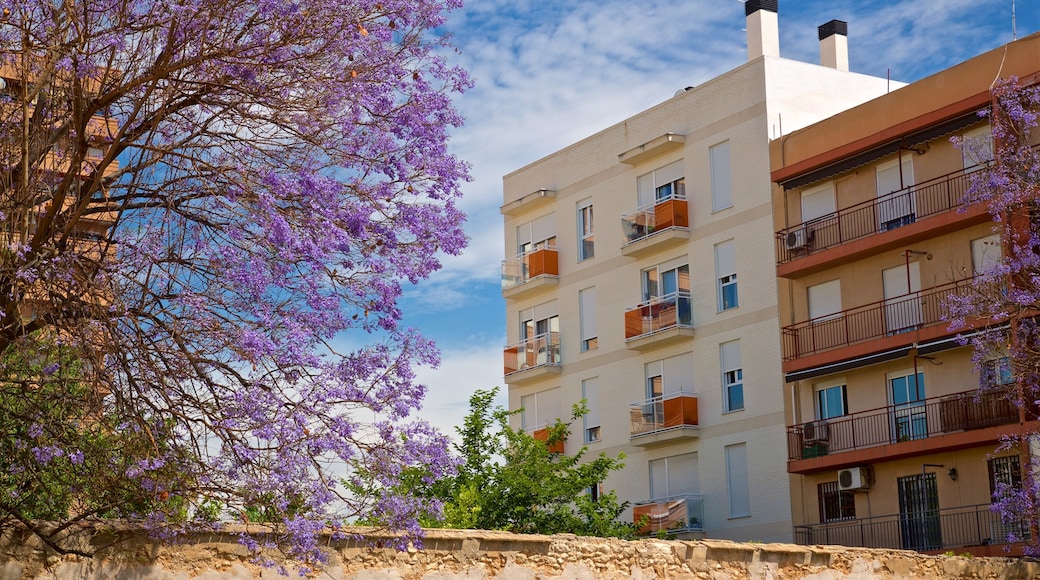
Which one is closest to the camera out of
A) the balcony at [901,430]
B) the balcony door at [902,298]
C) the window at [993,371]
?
the window at [993,371]

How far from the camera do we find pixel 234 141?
1358 centimetres

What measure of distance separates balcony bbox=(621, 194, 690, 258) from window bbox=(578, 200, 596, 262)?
1745 mm

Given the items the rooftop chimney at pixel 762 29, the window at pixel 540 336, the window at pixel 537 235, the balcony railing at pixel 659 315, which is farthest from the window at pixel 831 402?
the window at pixel 537 235

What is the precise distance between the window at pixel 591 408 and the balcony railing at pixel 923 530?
850 centimetres

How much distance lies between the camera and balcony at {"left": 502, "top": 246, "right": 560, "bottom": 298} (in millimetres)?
43250

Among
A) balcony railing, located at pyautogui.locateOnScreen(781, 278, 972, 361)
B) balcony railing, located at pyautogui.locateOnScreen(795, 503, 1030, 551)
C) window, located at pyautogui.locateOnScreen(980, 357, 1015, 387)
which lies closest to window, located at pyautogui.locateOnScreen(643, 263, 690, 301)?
balcony railing, located at pyautogui.locateOnScreen(781, 278, 972, 361)

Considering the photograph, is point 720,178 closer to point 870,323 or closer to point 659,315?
point 659,315

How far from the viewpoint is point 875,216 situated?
33.6 meters

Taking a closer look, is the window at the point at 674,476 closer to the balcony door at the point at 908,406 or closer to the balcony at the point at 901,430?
the balcony at the point at 901,430

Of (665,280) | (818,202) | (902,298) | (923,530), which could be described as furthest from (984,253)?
(665,280)

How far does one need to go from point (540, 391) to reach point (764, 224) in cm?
1008

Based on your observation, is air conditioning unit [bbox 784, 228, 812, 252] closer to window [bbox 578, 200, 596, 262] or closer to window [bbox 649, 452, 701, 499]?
window [bbox 649, 452, 701, 499]

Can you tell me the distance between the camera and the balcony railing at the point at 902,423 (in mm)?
30094

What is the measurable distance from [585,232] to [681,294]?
5.01 meters
